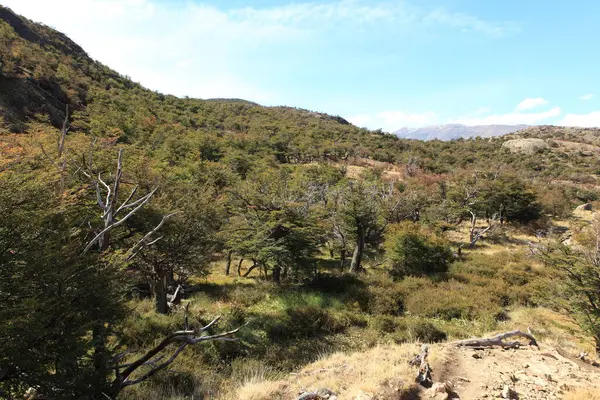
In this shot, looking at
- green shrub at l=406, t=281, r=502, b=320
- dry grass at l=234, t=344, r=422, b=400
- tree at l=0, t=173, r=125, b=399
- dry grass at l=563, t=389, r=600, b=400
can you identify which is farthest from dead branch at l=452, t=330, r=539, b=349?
tree at l=0, t=173, r=125, b=399

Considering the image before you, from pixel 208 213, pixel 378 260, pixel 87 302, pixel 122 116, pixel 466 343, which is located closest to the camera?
pixel 87 302

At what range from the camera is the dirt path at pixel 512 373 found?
6262 millimetres

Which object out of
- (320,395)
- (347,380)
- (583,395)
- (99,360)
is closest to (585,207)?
(583,395)

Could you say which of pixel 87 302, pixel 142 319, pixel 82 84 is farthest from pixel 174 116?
pixel 87 302

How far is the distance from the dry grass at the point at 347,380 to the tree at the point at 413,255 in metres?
13.5

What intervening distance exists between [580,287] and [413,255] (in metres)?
11.6

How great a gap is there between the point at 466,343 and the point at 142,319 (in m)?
11.3

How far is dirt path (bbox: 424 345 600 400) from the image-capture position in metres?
6.26

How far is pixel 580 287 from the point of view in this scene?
9.86 meters

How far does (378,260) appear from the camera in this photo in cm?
2559

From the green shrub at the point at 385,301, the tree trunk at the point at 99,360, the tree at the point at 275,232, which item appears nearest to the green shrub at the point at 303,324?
the green shrub at the point at 385,301

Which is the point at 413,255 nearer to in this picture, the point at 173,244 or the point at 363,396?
the point at 173,244

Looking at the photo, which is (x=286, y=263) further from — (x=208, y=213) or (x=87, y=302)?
(x=87, y=302)

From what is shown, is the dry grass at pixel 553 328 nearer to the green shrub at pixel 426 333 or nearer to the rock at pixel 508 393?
the green shrub at pixel 426 333
